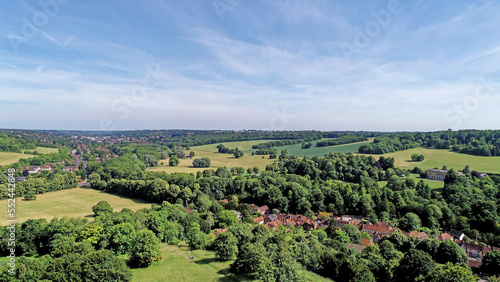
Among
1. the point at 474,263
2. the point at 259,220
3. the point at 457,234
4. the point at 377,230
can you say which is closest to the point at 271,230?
the point at 259,220

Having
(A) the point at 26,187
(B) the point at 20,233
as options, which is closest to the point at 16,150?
(A) the point at 26,187

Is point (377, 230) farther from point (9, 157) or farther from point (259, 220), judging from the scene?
point (9, 157)

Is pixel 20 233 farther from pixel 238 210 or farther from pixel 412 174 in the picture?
pixel 412 174

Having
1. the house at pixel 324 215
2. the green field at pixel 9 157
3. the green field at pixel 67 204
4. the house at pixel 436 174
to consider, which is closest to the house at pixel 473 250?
the house at pixel 324 215

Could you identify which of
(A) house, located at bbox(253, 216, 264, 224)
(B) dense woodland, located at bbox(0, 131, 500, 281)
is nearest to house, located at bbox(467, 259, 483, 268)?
(B) dense woodland, located at bbox(0, 131, 500, 281)

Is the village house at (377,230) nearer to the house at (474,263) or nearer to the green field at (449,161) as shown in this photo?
the house at (474,263)

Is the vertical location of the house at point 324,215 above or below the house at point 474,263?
below

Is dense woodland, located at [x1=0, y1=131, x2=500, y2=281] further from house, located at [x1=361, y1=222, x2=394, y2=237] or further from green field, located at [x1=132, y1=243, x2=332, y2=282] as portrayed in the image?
house, located at [x1=361, y1=222, x2=394, y2=237]
